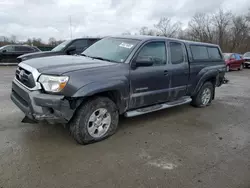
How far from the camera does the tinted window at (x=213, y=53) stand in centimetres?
611

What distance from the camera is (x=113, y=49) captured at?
168 inches

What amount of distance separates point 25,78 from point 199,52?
14.1ft

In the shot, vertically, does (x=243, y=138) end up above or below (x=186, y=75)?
below

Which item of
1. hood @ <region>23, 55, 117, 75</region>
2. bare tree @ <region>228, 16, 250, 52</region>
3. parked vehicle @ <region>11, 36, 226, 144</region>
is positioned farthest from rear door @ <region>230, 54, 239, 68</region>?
bare tree @ <region>228, 16, 250, 52</region>

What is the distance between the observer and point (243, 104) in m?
6.61

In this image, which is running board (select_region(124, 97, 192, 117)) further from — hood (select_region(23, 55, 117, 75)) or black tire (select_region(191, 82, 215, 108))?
hood (select_region(23, 55, 117, 75))

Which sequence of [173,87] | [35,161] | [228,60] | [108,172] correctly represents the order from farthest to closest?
[228,60] < [173,87] < [35,161] < [108,172]

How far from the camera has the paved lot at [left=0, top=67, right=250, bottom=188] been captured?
2.62 meters

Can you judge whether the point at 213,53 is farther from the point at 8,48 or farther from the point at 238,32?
the point at 238,32

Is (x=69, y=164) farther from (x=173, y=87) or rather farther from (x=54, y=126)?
(x=173, y=87)

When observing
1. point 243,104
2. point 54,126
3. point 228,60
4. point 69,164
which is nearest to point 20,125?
point 54,126

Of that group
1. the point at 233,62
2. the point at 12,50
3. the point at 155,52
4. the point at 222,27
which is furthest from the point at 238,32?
the point at 155,52

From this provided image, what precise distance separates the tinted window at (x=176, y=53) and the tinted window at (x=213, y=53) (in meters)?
1.53

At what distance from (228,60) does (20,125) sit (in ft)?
55.3
